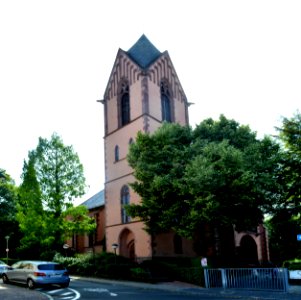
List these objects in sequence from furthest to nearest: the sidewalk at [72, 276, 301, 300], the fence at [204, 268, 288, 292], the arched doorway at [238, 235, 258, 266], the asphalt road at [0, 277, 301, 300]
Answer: the arched doorway at [238, 235, 258, 266] → the fence at [204, 268, 288, 292] → the sidewalk at [72, 276, 301, 300] → the asphalt road at [0, 277, 301, 300]

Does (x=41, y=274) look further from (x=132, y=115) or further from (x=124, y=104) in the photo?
(x=124, y=104)

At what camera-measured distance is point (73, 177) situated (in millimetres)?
36625

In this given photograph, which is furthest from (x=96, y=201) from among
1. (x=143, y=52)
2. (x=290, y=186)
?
(x=290, y=186)

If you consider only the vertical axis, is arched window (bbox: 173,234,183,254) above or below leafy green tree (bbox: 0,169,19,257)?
below

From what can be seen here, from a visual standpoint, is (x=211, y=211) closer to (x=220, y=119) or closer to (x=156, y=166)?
(x=156, y=166)

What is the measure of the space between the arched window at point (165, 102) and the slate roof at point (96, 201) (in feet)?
43.3

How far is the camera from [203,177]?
75.7 feet

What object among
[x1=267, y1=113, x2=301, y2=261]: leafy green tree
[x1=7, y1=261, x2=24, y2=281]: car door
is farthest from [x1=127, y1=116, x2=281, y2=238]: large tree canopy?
[x1=7, y1=261, x2=24, y2=281]: car door

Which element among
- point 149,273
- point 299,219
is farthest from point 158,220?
point 299,219

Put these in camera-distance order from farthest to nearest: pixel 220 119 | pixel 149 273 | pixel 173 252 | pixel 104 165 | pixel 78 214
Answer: pixel 104 165, pixel 78 214, pixel 173 252, pixel 220 119, pixel 149 273

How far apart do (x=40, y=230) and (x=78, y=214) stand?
3.74m

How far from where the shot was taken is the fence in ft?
64.5

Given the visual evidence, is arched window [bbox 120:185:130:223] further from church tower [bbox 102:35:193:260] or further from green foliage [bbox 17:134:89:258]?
green foliage [bbox 17:134:89:258]

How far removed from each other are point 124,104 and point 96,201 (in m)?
14.9
